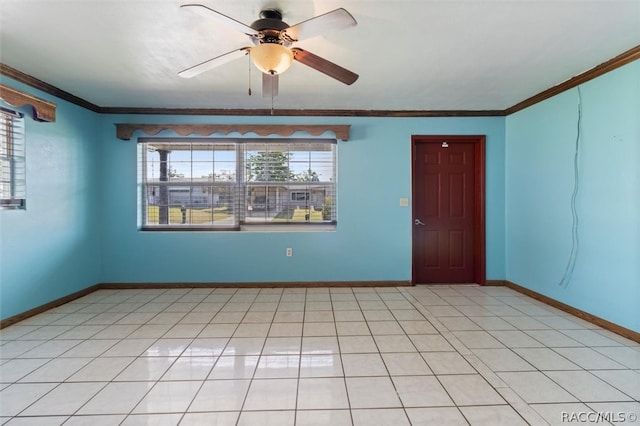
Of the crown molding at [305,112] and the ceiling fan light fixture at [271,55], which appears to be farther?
the crown molding at [305,112]

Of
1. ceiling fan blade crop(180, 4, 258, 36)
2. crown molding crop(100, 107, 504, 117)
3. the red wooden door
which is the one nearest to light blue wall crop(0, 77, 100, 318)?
crown molding crop(100, 107, 504, 117)

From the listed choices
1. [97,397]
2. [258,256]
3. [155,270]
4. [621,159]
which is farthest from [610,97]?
[155,270]

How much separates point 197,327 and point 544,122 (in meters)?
4.38

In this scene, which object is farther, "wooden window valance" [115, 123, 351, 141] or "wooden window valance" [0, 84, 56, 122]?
"wooden window valance" [115, 123, 351, 141]

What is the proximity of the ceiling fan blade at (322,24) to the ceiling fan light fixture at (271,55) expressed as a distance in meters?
0.10

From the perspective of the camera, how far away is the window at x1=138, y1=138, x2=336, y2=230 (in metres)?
4.21

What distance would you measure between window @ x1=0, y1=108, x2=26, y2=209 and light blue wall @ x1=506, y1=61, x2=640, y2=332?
558 centimetres

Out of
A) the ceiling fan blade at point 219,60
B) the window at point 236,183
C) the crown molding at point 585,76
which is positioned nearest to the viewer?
the ceiling fan blade at point 219,60

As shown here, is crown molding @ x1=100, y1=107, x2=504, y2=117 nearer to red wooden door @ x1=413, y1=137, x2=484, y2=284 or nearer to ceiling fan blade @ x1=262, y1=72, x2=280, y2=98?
red wooden door @ x1=413, y1=137, x2=484, y2=284

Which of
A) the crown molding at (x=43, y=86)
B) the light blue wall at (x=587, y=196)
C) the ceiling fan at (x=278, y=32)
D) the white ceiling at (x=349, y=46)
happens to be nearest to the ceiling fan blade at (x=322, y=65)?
the ceiling fan at (x=278, y=32)

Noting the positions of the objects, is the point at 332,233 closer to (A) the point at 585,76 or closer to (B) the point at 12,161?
(A) the point at 585,76

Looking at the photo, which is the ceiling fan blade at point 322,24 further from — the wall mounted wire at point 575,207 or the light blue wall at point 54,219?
the light blue wall at point 54,219

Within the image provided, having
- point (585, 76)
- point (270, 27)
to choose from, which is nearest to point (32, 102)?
point (270, 27)

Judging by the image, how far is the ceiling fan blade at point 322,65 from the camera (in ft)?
6.80
